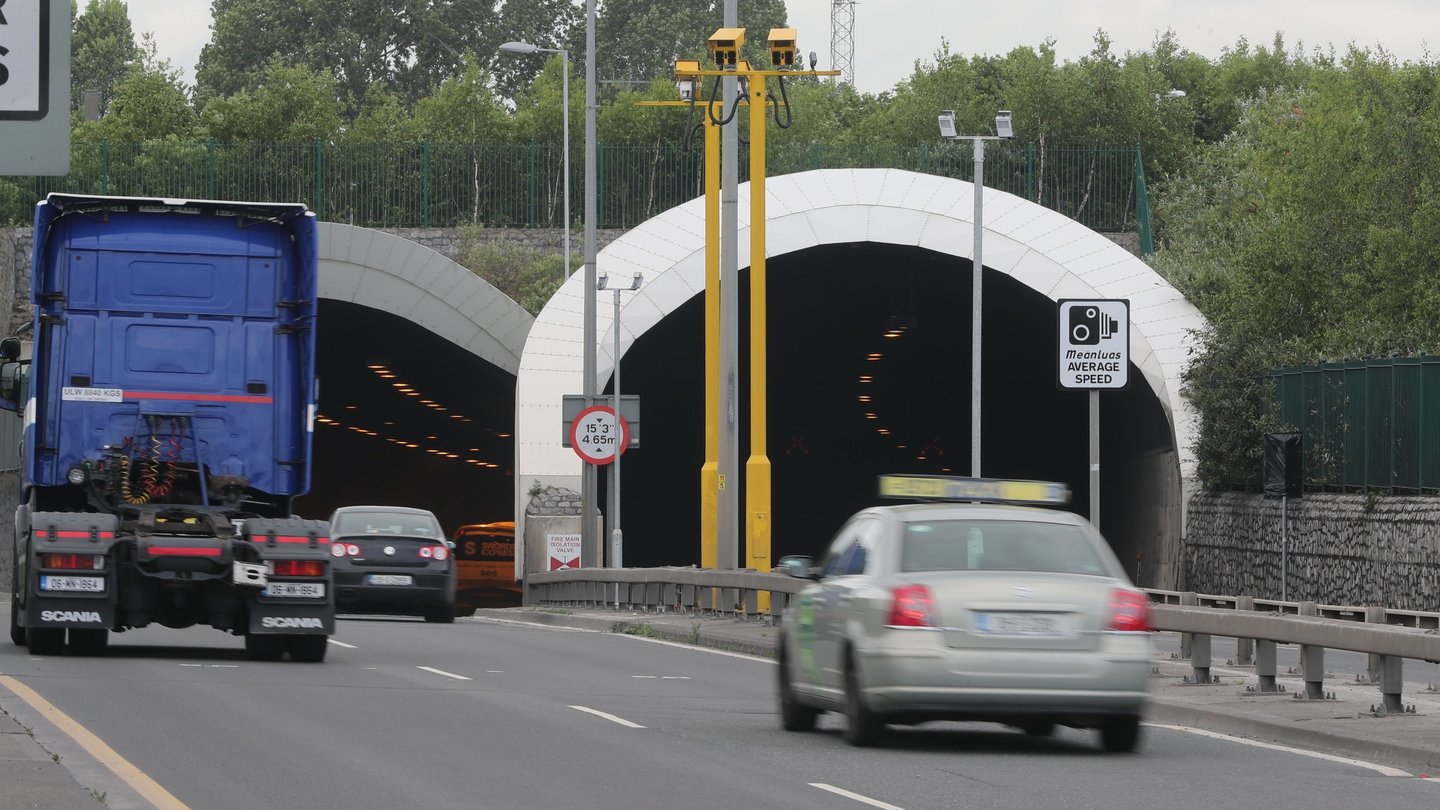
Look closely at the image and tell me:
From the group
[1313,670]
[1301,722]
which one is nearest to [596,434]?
[1313,670]

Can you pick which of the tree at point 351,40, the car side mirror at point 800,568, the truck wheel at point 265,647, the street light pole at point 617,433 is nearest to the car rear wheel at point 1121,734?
the car side mirror at point 800,568

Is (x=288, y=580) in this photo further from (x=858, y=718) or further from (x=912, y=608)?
(x=912, y=608)

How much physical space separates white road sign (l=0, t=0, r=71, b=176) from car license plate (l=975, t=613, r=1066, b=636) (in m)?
6.64

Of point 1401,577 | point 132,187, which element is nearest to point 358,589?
point 1401,577

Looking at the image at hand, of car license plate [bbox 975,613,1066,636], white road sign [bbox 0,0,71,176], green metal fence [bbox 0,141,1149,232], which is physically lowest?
car license plate [bbox 975,613,1066,636]

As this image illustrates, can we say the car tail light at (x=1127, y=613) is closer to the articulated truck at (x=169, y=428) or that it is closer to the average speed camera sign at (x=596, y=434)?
the articulated truck at (x=169, y=428)

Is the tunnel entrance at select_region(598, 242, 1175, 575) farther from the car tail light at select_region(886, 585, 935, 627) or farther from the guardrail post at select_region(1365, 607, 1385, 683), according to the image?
the car tail light at select_region(886, 585, 935, 627)

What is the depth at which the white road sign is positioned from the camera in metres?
8.54

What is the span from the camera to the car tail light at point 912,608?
13711mm

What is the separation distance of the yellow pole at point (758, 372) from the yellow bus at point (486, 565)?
1671cm

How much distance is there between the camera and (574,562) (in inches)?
1587

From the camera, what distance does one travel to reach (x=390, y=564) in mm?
30922

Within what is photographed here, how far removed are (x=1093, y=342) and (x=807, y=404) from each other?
1814 inches

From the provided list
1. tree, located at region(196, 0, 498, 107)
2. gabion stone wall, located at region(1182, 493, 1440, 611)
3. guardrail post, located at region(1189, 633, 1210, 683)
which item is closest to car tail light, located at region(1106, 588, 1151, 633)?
guardrail post, located at region(1189, 633, 1210, 683)
